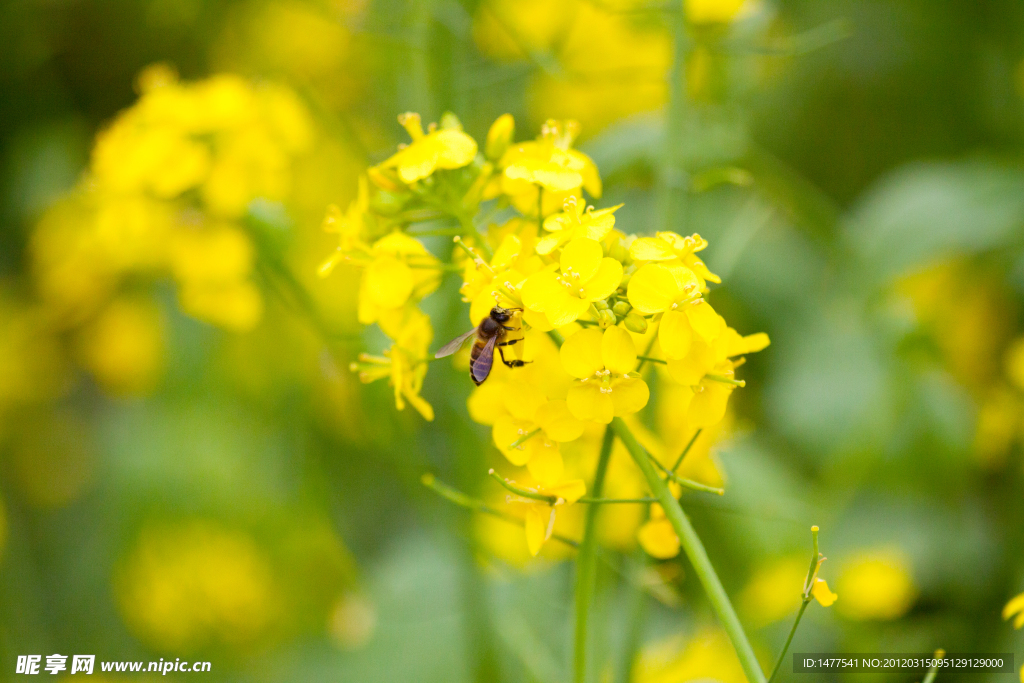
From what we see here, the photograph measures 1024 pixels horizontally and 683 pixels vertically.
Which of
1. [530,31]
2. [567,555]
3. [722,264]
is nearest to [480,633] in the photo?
[567,555]

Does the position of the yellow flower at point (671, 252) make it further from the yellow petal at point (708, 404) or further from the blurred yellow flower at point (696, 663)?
the blurred yellow flower at point (696, 663)

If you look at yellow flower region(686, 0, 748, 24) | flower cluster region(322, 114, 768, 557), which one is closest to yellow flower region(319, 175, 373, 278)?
flower cluster region(322, 114, 768, 557)

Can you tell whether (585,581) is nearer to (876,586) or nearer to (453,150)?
(453,150)

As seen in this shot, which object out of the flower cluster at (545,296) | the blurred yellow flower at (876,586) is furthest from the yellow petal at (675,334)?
the blurred yellow flower at (876,586)

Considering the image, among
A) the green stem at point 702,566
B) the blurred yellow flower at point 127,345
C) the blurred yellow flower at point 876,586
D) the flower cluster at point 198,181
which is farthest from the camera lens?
the blurred yellow flower at point 127,345

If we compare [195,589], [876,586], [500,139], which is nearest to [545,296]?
[500,139]

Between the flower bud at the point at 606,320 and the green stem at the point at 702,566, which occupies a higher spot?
the flower bud at the point at 606,320

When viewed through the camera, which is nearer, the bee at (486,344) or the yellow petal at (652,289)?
the yellow petal at (652,289)
